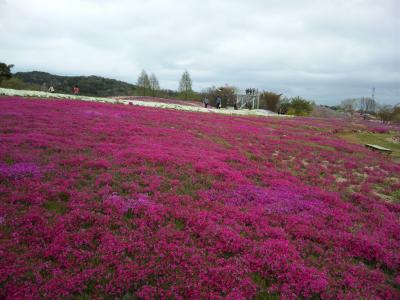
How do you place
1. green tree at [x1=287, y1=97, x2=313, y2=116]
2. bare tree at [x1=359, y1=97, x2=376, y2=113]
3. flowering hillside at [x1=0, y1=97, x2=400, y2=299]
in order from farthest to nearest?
bare tree at [x1=359, y1=97, x2=376, y2=113] → green tree at [x1=287, y1=97, x2=313, y2=116] → flowering hillside at [x1=0, y1=97, x2=400, y2=299]

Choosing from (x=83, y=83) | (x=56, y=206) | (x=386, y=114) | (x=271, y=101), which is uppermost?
(x=83, y=83)

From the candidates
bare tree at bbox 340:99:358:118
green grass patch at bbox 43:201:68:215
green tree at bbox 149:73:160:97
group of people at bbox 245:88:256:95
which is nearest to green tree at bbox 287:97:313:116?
group of people at bbox 245:88:256:95

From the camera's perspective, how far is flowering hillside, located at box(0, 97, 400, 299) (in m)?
6.52

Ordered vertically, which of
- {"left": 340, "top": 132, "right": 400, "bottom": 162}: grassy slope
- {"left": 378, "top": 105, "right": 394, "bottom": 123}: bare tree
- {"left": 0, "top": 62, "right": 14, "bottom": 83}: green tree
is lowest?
{"left": 340, "top": 132, "right": 400, "bottom": 162}: grassy slope

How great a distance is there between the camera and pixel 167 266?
22.7 ft

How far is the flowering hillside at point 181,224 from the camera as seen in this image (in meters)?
6.52

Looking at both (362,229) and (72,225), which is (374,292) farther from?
(72,225)

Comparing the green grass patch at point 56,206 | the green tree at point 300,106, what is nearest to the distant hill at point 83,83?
the green tree at point 300,106

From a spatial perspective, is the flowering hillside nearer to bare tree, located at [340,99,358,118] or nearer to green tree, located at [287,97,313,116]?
green tree, located at [287,97,313,116]

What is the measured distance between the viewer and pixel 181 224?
9125mm

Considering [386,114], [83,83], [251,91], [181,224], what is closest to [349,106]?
[386,114]

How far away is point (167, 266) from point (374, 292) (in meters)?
4.98

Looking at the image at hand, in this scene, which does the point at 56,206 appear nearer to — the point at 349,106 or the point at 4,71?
the point at 4,71

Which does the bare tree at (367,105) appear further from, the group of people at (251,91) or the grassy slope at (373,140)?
the grassy slope at (373,140)
